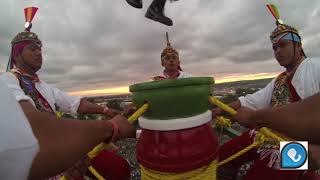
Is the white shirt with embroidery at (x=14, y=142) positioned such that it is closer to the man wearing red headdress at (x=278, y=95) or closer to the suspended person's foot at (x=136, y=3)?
the man wearing red headdress at (x=278, y=95)

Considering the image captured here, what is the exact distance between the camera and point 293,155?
1552 millimetres

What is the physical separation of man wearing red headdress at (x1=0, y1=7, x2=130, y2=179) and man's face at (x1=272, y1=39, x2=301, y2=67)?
72.2 inches

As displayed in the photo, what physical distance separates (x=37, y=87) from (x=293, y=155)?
2597 mm

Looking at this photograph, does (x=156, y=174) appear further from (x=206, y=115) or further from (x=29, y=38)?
(x=29, y=38)

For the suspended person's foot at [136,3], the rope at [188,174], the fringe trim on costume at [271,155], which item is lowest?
the fringe trim on costume at [271,155]

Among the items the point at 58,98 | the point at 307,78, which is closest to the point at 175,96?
the point at 307,78

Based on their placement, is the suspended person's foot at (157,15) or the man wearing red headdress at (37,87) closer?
the suspended person's foot at (157,15)

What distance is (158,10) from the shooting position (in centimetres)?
264

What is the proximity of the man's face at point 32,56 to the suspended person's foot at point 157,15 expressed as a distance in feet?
4.75

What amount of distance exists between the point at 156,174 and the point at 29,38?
2590 mm

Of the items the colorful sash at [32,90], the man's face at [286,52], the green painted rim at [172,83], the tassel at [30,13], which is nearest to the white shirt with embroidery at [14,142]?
the green painted rim at [172,83]

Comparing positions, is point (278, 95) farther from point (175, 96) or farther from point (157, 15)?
point (175, 96)

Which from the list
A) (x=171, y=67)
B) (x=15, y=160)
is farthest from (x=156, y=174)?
(x=171, y=67)

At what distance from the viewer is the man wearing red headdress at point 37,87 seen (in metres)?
2.78
